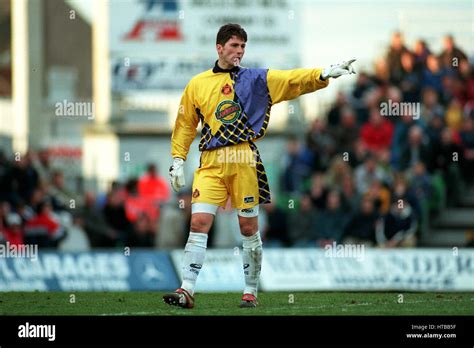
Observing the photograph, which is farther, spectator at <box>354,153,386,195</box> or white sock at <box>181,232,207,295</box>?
spectator at <box>354,153,386,195</box>

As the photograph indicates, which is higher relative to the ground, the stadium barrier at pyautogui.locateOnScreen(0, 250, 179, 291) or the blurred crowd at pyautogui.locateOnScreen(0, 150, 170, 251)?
the blurred crowd at pyautogui.locateOnScreen(0, 150, 170, 251)

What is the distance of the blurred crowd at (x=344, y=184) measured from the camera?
22641 millimetres

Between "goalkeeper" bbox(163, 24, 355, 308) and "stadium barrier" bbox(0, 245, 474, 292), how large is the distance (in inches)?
296

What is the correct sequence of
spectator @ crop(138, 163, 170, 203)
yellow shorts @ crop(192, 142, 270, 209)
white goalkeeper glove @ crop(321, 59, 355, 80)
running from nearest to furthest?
white goalkeeper glove @ crop(321, 59, 355, 80)
yellow shorts @ crop(192, 142, 270, 209)
spectator @ crop(138, 163, 170, 203)

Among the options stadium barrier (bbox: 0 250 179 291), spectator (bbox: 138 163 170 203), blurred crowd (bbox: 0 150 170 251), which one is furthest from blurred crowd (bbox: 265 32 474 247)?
stadium barrier (bbox: 0 250 179 291)

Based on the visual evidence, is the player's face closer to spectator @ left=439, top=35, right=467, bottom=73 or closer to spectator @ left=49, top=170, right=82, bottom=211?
spectator @ left=49, top=170, right=82, bottom=211

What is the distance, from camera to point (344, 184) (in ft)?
77.8

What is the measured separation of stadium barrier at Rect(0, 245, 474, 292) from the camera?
20.8 m

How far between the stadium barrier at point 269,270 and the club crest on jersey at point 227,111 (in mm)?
7880

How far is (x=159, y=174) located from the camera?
27234 millimetres

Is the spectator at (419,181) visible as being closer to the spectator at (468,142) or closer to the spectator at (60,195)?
the spectator at (468,142)
